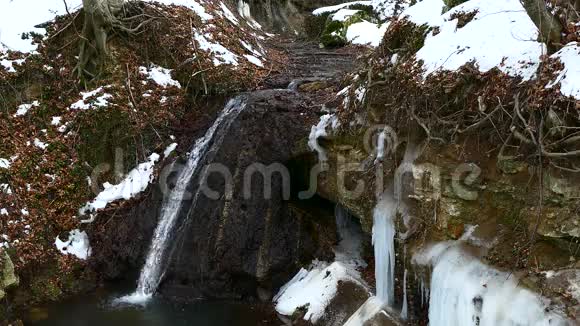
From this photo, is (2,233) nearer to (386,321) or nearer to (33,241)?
(33,241)

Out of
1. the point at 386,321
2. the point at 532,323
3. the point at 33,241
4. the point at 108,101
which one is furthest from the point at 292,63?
the point at 532,323

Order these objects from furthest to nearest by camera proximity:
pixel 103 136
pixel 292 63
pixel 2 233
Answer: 1. pixel 292 63
2. pixel 103 136
3. pixel 2 233

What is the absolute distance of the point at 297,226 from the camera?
852cm

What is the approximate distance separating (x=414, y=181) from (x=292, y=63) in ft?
27.9

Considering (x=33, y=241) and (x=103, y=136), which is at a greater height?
(x=103, y=136)

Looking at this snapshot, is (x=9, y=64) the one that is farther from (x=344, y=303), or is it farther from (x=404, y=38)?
(x=344, y=303)

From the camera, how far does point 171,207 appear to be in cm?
895

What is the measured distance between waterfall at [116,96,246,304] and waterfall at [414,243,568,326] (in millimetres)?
4748

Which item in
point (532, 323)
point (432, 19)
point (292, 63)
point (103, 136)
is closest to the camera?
point (532, 323)

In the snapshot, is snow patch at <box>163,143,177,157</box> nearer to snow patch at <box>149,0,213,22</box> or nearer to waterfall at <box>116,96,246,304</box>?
waterfall at <box>116,96,246,304</box>

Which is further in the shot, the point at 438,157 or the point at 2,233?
the point at 2,233

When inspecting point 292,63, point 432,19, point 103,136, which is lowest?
point 103,136

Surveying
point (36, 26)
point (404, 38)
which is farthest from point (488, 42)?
point (36, 26)

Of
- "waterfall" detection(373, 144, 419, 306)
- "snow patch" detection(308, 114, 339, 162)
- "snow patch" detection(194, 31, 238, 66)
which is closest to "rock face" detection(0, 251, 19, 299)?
"snow patch" detection(308, 114, 339, 162)
